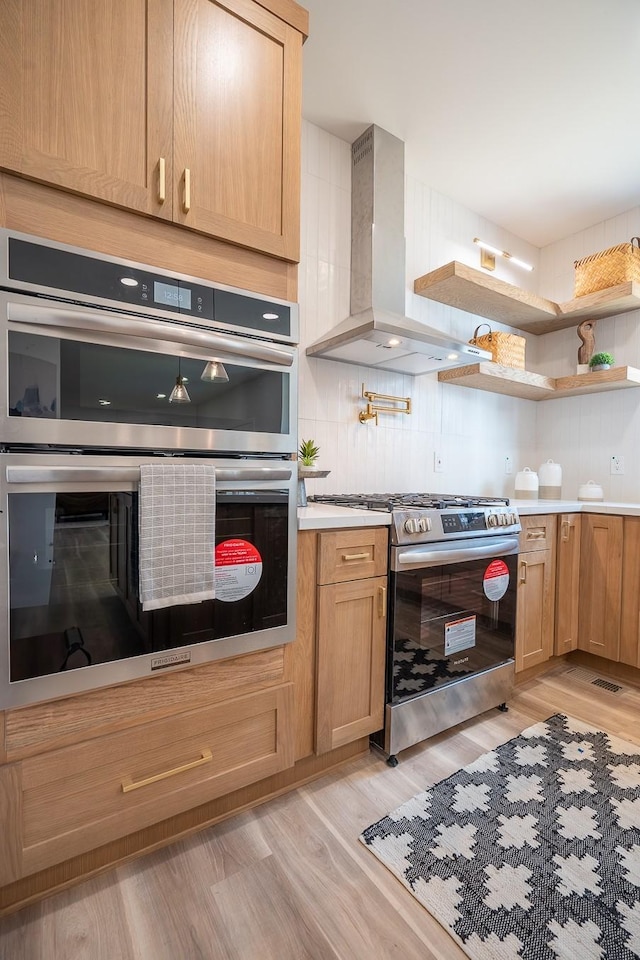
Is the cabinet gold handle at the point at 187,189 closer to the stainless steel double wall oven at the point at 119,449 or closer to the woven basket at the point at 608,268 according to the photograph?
the stainless steel double wall oven at the point at 119,449

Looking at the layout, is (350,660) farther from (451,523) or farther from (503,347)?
(503,347)

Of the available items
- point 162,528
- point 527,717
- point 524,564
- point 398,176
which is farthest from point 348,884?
point 398,176

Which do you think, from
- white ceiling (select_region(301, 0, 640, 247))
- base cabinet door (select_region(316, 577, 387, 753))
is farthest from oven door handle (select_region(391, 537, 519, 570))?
white ceiling (select_region(301, 0, 640, 247))

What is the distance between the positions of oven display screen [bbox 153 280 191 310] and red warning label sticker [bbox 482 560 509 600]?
162 cm

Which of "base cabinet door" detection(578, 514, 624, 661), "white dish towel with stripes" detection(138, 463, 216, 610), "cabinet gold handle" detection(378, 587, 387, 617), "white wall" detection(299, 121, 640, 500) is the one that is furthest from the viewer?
"base cabinet door" detection(578, 514, 624, 661)

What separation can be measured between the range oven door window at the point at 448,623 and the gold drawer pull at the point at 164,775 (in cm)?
71

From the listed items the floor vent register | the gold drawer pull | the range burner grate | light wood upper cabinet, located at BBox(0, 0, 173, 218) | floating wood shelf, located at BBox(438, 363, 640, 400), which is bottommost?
the floor vent register

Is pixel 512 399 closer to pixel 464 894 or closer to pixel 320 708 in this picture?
pixel 320 708

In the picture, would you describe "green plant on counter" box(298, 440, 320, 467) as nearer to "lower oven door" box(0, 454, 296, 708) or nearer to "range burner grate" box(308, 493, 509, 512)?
"range burner grate" box(308, 493, 509, 512)

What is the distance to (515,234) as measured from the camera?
10.4 ft

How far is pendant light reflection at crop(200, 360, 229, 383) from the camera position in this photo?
1.27 meters

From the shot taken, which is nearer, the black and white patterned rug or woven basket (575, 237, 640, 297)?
the black and white patterned rug

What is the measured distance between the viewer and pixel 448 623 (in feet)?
5.98

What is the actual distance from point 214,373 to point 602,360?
8.76 feet
